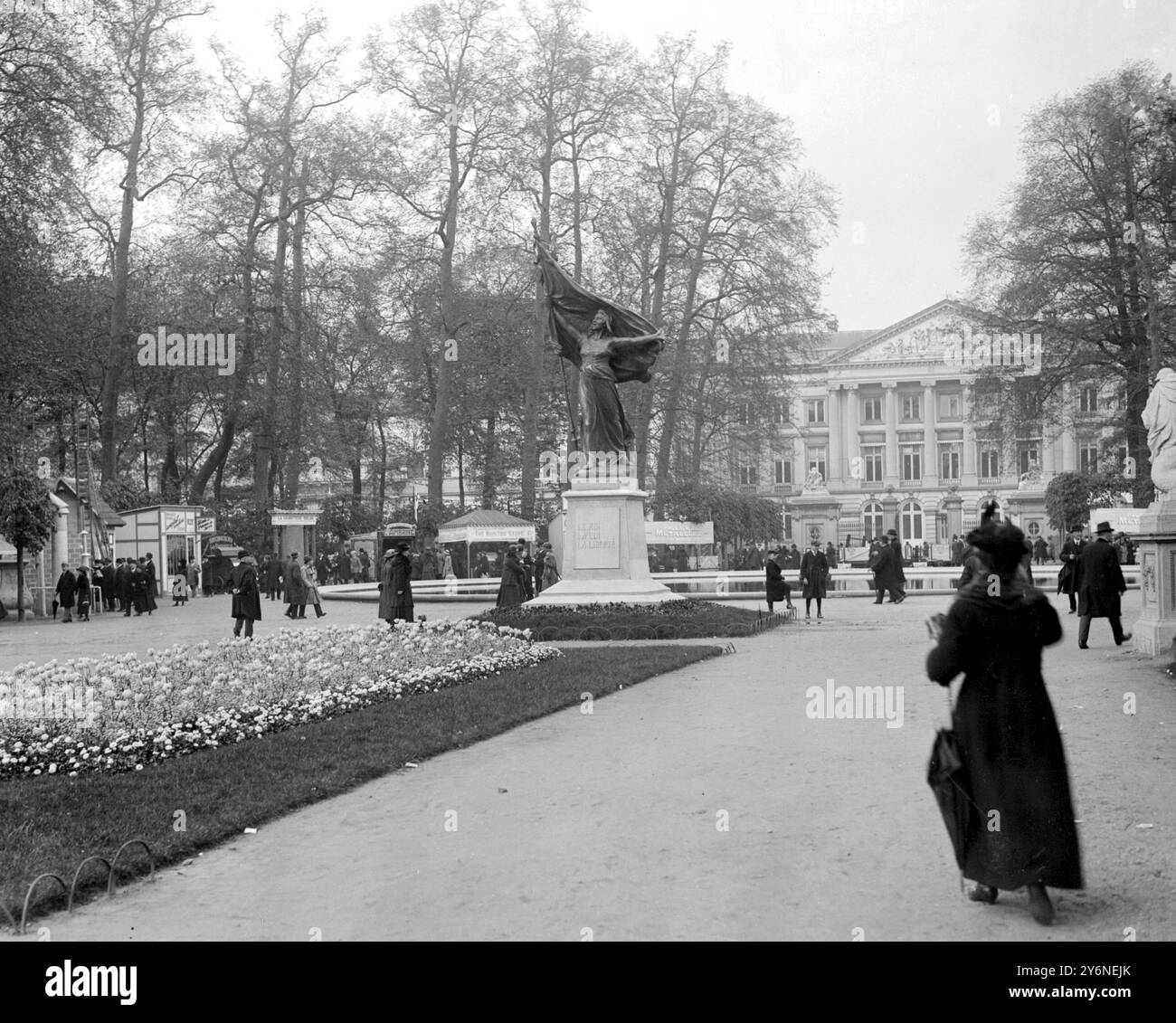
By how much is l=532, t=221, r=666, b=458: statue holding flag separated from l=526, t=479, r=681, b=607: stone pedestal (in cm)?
121

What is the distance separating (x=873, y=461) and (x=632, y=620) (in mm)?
73610

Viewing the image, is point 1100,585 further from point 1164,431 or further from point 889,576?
point 889,576

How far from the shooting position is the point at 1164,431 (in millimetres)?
14594

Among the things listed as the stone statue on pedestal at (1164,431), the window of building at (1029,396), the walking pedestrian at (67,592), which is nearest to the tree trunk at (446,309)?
the walking pedestrian at (67,592)

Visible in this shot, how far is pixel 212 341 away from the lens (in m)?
39.8

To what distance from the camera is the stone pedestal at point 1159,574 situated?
1429 centimetres

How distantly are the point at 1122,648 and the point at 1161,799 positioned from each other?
9349 mm

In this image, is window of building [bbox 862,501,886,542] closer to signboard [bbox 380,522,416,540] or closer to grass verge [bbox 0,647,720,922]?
signboard [bbox 380,522,416,540]

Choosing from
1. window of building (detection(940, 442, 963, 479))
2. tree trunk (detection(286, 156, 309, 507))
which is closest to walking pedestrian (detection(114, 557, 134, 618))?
tree trunk (detection(286, 156, 309, 507))

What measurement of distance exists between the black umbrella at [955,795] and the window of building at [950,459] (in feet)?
282

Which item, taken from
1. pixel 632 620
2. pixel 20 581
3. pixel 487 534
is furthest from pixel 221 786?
pixel 487 534

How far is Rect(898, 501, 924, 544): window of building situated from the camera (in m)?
86.6
